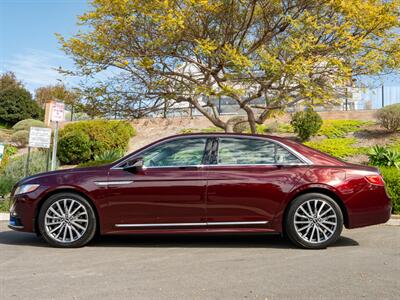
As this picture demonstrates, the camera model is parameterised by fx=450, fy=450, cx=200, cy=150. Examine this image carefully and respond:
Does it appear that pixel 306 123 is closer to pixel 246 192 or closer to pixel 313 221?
pixel 313 221

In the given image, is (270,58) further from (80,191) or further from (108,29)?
(80,191)

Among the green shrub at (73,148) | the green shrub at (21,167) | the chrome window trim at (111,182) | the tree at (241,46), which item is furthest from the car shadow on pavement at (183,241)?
the green shrub at (73,148)

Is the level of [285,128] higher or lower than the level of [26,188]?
higher

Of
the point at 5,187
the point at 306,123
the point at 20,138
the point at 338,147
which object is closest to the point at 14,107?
the point at 20,138

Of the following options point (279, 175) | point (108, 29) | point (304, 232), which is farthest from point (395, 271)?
point (108, 29)

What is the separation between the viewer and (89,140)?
1764cm

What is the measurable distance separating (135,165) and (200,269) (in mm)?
1716

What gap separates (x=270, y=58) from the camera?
26.8 ft

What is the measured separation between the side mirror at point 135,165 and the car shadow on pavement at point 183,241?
1089 millimetres

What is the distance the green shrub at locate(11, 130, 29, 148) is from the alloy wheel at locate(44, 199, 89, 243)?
1799 centimetres

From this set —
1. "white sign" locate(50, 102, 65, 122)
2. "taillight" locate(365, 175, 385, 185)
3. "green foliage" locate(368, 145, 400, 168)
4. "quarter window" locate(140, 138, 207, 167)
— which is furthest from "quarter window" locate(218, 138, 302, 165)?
"green foliage" locate(368, 145, 400, 168)

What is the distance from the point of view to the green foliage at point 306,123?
1623cm

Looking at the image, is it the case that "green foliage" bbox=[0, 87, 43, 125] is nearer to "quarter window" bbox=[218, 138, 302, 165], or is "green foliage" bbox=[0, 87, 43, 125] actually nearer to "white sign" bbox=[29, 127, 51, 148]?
"white sign" bbox=[29, 127, 51, 148]

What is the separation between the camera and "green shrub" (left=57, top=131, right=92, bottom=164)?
17.2 metres
